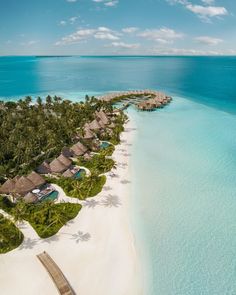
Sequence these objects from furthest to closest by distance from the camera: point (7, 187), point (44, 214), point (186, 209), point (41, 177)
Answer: point (41, 177), point (7, 187), point (186, 209), point (44, 214)

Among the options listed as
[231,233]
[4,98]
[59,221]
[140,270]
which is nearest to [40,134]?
[59,221]

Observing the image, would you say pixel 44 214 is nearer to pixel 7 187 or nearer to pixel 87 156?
pixel 7 187

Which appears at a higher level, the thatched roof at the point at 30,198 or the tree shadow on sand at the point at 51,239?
the thatched roof at the point at 30,198

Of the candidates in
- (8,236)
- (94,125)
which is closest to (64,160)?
(8,236)

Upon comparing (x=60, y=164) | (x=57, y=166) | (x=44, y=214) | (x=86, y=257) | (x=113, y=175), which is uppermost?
(x=60, y=164)

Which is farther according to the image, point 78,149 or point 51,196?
point 78,149

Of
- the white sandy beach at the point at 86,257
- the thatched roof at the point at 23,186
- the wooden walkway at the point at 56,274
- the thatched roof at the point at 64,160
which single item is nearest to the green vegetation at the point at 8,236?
the white sandy beach at the point at 86,257

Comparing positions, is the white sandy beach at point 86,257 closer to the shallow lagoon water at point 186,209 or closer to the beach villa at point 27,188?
the shallow lagoon water at point 186,209
